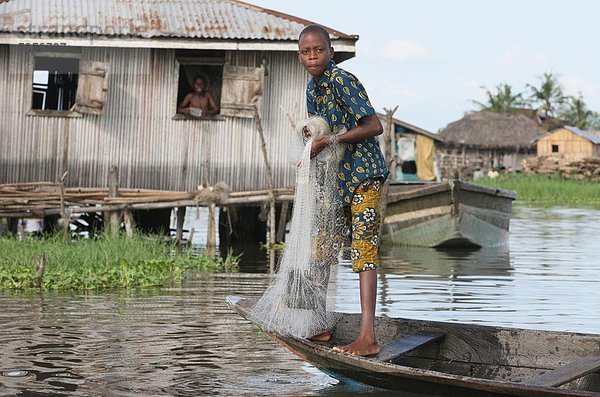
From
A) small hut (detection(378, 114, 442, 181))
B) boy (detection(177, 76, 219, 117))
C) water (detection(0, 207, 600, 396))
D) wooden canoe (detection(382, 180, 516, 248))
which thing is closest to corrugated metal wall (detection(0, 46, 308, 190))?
boy (detection(177, 76, 219, 117))

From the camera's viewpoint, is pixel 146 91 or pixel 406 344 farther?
pixel 146 91

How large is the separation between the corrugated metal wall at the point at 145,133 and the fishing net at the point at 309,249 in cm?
915

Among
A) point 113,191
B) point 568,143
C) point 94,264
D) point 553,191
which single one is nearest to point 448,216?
point 113,191

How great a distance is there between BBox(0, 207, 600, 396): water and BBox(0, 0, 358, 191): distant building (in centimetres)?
183

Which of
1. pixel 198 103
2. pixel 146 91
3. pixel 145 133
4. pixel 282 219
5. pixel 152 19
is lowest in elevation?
pixel 282 219

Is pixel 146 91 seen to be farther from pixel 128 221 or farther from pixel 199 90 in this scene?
pixel 128 221

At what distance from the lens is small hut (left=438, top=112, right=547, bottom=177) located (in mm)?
46875

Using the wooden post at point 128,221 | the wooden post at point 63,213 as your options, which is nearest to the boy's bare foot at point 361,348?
the wooden post at point 63,213

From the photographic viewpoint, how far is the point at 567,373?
5.32 m

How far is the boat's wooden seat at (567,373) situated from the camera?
5211 millimetres

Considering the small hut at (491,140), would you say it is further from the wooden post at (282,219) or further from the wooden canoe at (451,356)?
the wooden canoe at (451,356)

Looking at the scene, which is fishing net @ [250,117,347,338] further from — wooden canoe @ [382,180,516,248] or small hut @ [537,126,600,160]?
small hut @ [537,126,600,160]

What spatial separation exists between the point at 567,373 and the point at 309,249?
1546 millimetres

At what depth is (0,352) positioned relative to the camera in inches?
283
